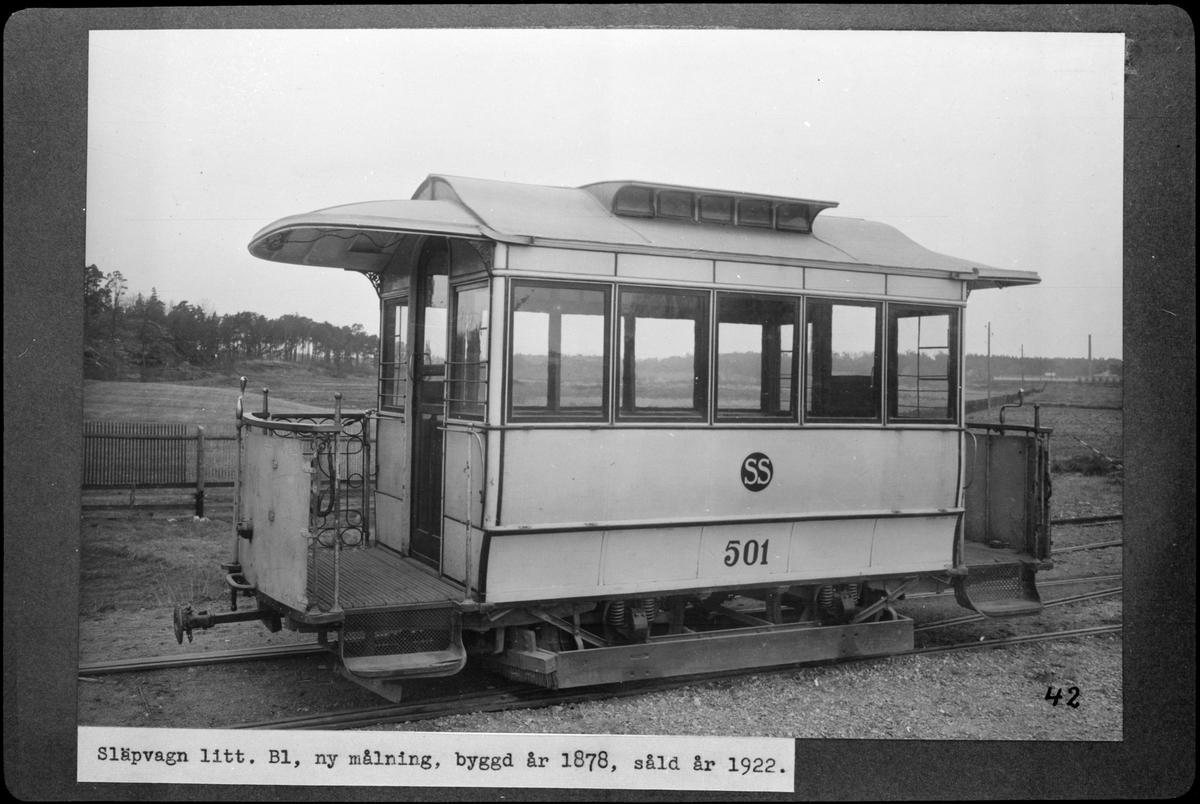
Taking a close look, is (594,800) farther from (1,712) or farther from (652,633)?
(1,712)

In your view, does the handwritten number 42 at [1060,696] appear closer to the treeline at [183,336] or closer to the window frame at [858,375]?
the window frame at [858,375]

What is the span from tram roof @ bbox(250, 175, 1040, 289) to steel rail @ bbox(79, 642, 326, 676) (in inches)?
106

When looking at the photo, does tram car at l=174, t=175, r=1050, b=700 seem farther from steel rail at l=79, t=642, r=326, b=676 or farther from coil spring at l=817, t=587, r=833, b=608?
steel rail at l=79, t=642, r=326, b=676

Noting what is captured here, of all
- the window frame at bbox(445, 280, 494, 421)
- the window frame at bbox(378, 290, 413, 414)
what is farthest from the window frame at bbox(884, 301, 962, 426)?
the window frame at bbox(378, 290, 413, 414)

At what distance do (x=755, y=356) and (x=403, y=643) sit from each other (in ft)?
10.0

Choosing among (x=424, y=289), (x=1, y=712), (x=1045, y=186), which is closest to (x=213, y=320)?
(x=424, y=289)

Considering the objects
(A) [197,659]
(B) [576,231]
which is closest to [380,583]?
(A) [197,659]

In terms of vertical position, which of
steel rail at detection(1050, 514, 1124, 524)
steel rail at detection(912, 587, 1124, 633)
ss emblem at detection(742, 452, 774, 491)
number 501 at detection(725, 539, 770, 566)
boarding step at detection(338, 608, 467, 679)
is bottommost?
steel rail at detection(912, 587, 1124, 633)

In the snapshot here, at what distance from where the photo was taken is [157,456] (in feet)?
26.9

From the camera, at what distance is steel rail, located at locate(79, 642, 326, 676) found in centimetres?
557

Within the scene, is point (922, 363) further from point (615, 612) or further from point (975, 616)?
point (615, 612)

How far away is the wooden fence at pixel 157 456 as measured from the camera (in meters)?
5.46

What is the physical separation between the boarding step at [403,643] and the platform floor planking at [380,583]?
0.08m

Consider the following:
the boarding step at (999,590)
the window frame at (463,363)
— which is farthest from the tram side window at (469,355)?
the boarding step at (999,590)
